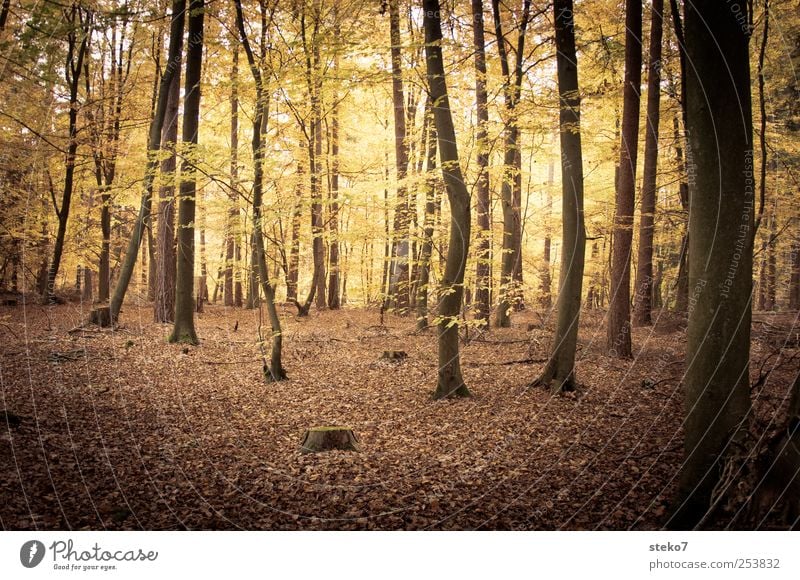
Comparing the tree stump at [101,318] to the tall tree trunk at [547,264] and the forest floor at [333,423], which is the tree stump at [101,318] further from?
the tall tree trunk at [547,264]

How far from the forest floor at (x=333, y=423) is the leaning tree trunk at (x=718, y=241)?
1.42 ft

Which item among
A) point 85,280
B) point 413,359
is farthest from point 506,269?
point 85,280

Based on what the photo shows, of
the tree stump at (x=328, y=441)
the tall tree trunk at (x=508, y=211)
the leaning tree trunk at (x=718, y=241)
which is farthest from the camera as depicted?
the tall tree trunk at (x=508, y=211)

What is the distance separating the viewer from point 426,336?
13.0 m

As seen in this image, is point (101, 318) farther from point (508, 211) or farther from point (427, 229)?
point (508, 211)

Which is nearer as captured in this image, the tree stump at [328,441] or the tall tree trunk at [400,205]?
the tree stump at [328,441]

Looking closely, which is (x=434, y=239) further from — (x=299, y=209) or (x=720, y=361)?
(x=720, y=361)

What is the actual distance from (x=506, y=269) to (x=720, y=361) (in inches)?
371

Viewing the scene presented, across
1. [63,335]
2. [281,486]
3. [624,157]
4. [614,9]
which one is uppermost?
[614,9]

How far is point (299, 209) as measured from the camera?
9570mm

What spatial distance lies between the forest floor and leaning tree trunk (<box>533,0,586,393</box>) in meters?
0.54

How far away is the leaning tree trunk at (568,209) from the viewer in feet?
22.4

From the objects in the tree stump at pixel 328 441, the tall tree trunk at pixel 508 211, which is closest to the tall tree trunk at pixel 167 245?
the tall tree trunk at pixel 508 211

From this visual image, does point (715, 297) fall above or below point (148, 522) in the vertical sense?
above
